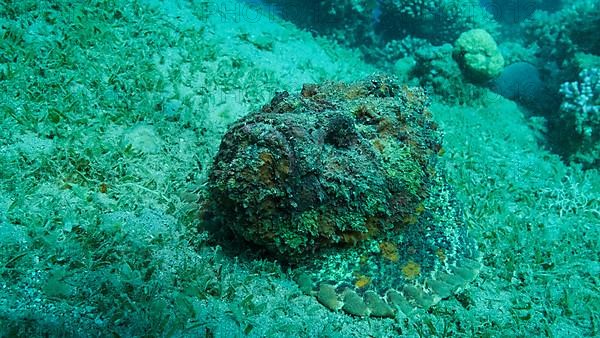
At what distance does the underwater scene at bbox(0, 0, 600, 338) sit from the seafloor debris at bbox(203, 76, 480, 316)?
0.05 feet

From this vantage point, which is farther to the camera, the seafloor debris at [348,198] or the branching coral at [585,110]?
the branching coral at [585,110]

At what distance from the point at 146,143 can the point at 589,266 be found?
16.1ft

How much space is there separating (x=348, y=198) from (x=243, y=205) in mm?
788

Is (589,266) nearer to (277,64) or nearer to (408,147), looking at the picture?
(408,147)

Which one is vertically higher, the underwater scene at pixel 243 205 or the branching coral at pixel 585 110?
the branching coral at pixel 585 110

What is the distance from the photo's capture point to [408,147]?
3.72 meters

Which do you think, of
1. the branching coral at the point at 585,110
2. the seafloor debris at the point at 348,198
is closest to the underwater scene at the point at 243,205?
the seafloor debris at the point at 348,198

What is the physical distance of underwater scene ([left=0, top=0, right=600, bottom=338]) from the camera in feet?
9.46

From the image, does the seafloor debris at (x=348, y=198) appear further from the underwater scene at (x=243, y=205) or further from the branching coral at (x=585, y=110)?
the branching coral at (x=585, y=110)

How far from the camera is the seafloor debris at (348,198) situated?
2.95 m

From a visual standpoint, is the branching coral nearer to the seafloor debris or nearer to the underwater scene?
the underwater scene

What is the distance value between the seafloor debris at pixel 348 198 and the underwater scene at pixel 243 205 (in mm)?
15

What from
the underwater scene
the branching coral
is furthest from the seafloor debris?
the branching coral

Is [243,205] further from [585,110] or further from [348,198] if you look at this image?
[585,110]
